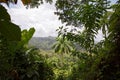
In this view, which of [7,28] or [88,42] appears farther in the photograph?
[88,42]

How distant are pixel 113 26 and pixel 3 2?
449cm

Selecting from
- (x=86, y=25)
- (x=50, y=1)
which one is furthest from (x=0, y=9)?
(x=50, y=1)

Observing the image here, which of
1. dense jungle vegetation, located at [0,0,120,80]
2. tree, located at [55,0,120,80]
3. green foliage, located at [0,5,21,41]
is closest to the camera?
green foliage, located at [0,5,21,41]

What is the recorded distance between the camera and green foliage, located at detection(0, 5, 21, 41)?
1428mm

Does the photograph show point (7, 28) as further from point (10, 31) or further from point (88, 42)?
point (88, 42)

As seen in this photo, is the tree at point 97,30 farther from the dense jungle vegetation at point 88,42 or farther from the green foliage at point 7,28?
the green foliage at point 7,28

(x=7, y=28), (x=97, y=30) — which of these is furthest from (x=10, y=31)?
(x=97, y=30)

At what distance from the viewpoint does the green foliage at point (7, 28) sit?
56.2 inches

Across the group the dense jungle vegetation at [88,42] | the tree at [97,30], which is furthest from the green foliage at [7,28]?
the tree at [97,30]

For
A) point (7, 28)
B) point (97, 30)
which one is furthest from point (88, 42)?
point (7, 28)

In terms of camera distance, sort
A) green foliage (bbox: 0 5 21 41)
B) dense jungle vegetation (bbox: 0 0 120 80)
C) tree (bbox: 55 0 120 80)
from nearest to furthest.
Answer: green foliage (bbox: 0 5 21 41) → dense jungle vegetation (bbox: 0 0 120 80) → tree (bbox: 55 0 120 80)

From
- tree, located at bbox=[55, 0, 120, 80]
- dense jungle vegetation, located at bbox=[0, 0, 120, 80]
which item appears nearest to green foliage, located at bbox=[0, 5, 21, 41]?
dense jungle vegetation, located at bbox=[0, 0, 120, 80]

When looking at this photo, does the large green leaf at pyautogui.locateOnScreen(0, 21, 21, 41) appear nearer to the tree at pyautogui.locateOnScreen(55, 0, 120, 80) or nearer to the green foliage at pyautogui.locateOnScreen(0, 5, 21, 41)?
the green foliage at pyautogui.locateOnScreen(0, 5, 21, 41)

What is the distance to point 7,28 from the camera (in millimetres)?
1437
